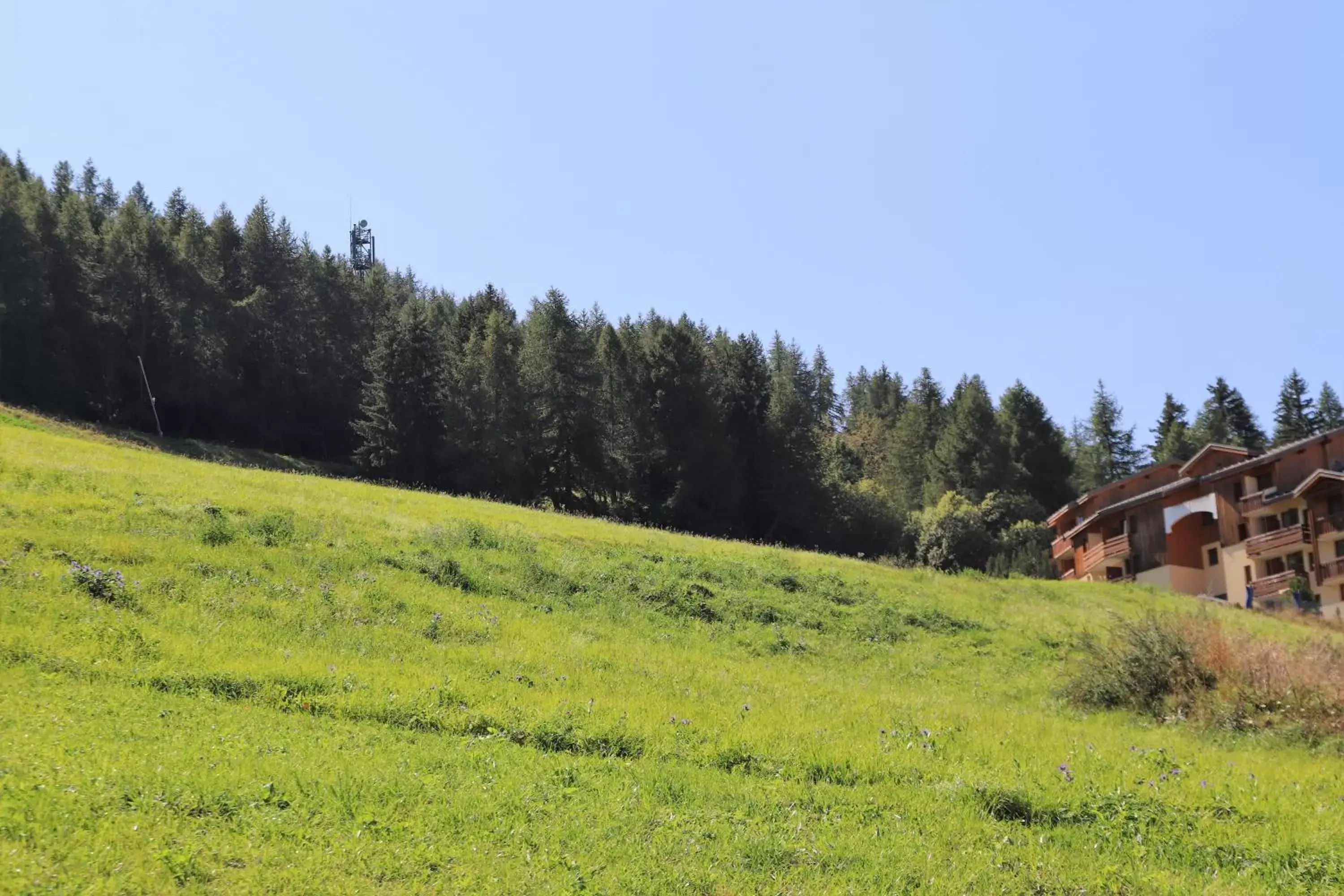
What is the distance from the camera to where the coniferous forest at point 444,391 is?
6894 cm

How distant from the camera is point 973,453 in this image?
312 ft

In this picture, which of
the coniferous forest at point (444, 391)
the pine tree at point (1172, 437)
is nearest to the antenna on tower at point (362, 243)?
the coniferous forest at point (444, 391)

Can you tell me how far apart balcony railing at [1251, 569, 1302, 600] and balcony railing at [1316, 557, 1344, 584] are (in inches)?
44.8

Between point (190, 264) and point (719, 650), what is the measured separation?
71911 millimetres

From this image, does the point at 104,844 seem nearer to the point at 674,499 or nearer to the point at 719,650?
the point at 719,650

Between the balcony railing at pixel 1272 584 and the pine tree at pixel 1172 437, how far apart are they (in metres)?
37.3

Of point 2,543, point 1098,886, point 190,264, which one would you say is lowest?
point 1098,886

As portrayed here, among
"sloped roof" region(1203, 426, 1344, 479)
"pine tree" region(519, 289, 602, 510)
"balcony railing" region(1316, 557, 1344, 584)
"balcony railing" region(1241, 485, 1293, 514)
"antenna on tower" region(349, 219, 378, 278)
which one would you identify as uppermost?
"antenna on tower" region(349, 219, 378, 278)

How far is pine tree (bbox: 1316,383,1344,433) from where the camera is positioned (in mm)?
110312

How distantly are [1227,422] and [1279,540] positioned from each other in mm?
65996

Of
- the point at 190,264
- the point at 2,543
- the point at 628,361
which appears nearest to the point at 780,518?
the point at 628,361

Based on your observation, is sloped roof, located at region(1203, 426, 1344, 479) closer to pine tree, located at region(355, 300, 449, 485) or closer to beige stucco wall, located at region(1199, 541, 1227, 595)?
beige stucco wall, located at region(1199, 541, 1227, 595)

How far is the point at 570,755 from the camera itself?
11398mm

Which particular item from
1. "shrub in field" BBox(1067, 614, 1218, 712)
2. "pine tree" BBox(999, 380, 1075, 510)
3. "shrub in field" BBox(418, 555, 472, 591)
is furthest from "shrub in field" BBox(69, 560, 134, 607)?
"pine tree" BBox(999, 380, 1075, 510)
